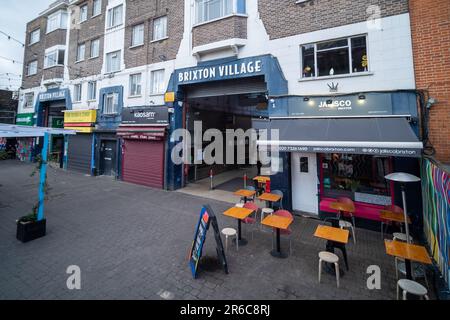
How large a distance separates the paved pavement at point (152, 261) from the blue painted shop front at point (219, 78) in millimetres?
3849

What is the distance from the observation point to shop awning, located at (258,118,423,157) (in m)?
6.29

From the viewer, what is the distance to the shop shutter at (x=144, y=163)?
13.6m

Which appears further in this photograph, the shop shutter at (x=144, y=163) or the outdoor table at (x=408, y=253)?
the shop shutter at (x=144, y=163)

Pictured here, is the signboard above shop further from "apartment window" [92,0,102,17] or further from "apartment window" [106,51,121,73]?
"apartment window" [92,0,102,17]

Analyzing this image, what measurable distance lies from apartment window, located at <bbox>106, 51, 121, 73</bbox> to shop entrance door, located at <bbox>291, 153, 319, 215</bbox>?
15.1 m

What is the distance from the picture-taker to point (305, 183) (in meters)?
9.10

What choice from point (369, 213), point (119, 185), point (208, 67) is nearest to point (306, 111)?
point (369, 213)

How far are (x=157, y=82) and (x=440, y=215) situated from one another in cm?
1470

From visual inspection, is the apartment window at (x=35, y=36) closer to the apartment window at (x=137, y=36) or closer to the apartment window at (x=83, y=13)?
the apartment window at (x=83, y=13)

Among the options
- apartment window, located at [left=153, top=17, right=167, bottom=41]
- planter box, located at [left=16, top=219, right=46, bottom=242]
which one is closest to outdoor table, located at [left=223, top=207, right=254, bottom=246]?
planter box, located at [left=16, top=219, right=46, bottom=242]

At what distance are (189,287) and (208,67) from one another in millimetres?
10472

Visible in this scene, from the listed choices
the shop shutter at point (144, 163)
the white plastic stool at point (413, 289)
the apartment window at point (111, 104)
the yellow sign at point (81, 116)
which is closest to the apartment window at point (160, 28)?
the apartment window at point (111, 104)
